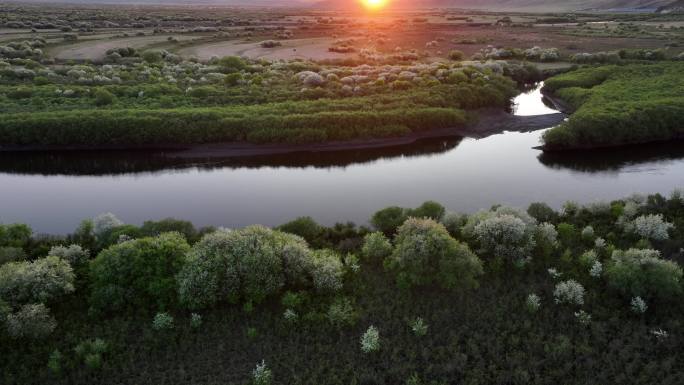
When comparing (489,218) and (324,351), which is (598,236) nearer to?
(489,218)

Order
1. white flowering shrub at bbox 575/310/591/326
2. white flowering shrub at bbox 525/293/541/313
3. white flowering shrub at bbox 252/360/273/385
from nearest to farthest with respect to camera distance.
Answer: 1. white flowering shrub at bbox 252/360/273/385
2. white flowering shrub at bbox 575/310/591/326
3. white flowering shrub at bbox 525/293/541/313

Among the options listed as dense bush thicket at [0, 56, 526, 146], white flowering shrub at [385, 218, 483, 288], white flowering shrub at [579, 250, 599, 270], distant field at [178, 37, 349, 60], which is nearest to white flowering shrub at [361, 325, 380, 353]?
white flowering shrub at [385, 218, 483, 288]

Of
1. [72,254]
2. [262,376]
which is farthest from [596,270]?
[72,254]

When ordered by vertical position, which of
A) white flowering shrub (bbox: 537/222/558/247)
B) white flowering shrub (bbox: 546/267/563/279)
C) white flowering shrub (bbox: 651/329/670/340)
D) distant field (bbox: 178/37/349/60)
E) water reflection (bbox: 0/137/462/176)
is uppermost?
distant field (bbox: 178/37/349/60)

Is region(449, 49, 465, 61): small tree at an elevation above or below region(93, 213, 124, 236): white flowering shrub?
above

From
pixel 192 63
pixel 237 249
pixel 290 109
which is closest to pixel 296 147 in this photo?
pixel 290 109

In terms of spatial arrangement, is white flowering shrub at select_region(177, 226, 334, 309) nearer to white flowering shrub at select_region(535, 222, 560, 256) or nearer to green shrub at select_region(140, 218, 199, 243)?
green shrub at select_region(140, 218, 199, 243)
